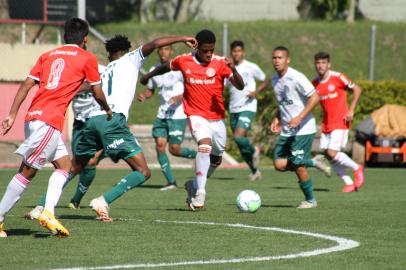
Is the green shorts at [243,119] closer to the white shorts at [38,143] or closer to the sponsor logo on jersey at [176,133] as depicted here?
the sponsor logo on jersey at [176,133]

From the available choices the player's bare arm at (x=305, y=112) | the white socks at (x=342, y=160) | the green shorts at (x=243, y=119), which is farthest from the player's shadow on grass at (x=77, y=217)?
the green shorts at (x=243, y=119)

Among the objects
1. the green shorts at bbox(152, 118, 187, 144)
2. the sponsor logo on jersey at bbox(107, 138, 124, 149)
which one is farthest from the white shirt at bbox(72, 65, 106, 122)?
the green shorts at bbox(152, 118, 187, 144)

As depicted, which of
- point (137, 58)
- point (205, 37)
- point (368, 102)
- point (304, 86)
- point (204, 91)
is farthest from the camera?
point (368, 102)

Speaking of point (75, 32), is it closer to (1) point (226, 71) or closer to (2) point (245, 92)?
(1) point (226, 71)

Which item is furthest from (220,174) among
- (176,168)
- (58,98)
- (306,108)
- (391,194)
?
(58,98)

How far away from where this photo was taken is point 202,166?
13.7 m

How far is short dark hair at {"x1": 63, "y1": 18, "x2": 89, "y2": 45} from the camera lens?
35.1 ft

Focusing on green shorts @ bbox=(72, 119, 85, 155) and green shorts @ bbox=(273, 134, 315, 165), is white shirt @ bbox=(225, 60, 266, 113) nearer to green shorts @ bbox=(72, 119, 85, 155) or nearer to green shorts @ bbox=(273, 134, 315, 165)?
green shorts @ bbox=(273, 134, 315, 165)

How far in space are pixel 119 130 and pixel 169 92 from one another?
648cm

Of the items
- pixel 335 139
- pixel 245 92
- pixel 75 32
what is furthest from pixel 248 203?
pixel 245 92

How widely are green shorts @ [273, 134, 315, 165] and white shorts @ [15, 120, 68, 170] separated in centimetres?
494

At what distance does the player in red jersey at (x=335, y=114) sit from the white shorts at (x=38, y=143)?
821cm

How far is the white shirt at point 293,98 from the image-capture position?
1491 centimetres

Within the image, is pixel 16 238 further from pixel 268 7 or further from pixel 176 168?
pixel 268 7
